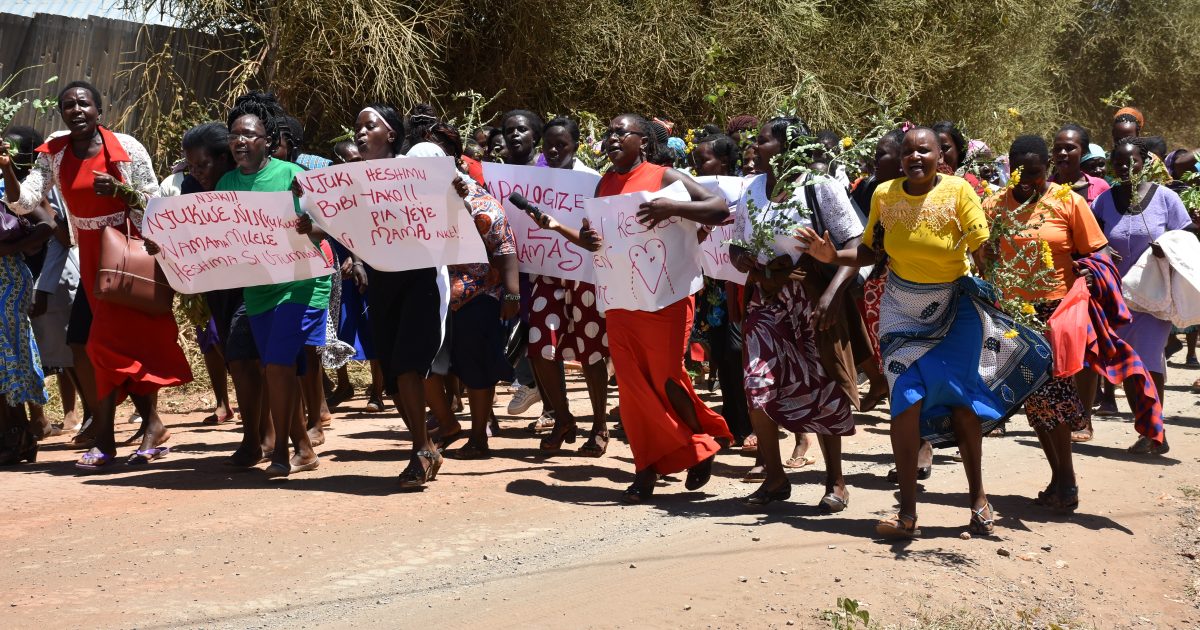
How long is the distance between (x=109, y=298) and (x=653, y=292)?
10.5 ft

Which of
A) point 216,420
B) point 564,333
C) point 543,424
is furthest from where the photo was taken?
point 216,420

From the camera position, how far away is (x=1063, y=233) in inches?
294

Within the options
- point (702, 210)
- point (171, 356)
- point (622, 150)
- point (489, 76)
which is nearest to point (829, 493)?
point (702, 210)

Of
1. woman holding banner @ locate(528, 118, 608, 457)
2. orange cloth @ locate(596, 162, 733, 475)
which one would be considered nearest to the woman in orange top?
orange cloth @ locate(596, 162, 733, 475)

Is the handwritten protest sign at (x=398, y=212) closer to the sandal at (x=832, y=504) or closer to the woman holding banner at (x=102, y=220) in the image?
the woman holding banner at (x=102, y=220)

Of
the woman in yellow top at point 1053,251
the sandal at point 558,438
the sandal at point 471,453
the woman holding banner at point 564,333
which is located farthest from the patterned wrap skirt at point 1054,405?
the sandal at point 471,453

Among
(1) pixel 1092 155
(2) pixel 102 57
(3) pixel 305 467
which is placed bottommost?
(3) pixel 305 467

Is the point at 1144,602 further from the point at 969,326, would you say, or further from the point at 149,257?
the point at 149,257

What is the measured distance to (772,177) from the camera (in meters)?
6.88

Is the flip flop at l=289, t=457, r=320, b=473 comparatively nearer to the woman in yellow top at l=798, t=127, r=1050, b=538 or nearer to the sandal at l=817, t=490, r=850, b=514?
the sandal at l=817, t=490, r=850, b=514

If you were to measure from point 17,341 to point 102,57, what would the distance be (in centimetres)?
509

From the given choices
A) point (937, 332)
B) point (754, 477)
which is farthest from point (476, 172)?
point (937, 332)

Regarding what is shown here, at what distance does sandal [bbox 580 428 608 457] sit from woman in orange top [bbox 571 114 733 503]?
145cm

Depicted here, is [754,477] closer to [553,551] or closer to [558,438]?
[558,438]
